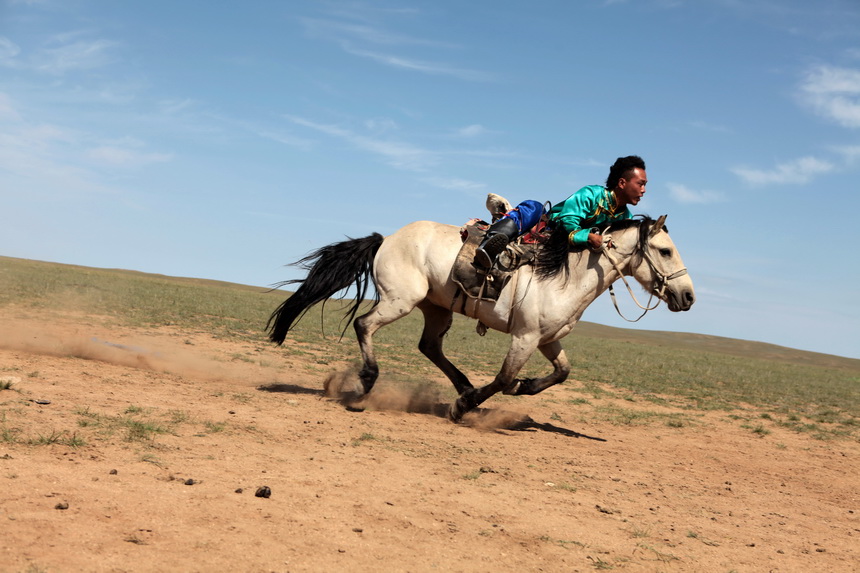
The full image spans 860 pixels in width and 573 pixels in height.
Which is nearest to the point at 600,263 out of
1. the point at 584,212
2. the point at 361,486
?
the point at 584,212

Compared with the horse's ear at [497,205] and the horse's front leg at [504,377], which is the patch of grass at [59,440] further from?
the horse's ear at [497,205]

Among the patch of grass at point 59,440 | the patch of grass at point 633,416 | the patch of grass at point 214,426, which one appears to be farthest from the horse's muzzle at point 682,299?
the patch of grass at point 59,440

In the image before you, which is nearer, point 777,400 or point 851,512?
point 851,512

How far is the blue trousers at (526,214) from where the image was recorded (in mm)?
8094

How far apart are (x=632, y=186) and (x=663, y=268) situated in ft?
3.17

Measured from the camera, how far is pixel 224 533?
3.72 metres

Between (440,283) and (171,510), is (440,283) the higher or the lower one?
the higher one

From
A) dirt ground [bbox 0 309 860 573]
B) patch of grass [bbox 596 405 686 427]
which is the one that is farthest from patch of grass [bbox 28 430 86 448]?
patch of grass [bbox 596 405 686 427]

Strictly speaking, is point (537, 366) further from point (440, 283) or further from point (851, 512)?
point (851, 512)

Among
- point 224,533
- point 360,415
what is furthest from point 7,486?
point 360,415

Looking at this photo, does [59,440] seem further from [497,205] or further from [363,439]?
[497,205]

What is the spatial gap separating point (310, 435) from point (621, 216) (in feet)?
14.1

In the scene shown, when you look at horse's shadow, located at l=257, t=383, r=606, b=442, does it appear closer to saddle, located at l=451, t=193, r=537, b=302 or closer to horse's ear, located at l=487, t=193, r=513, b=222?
saddle, located at l=451, t=193, r=537, b=302

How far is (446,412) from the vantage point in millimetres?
8758
